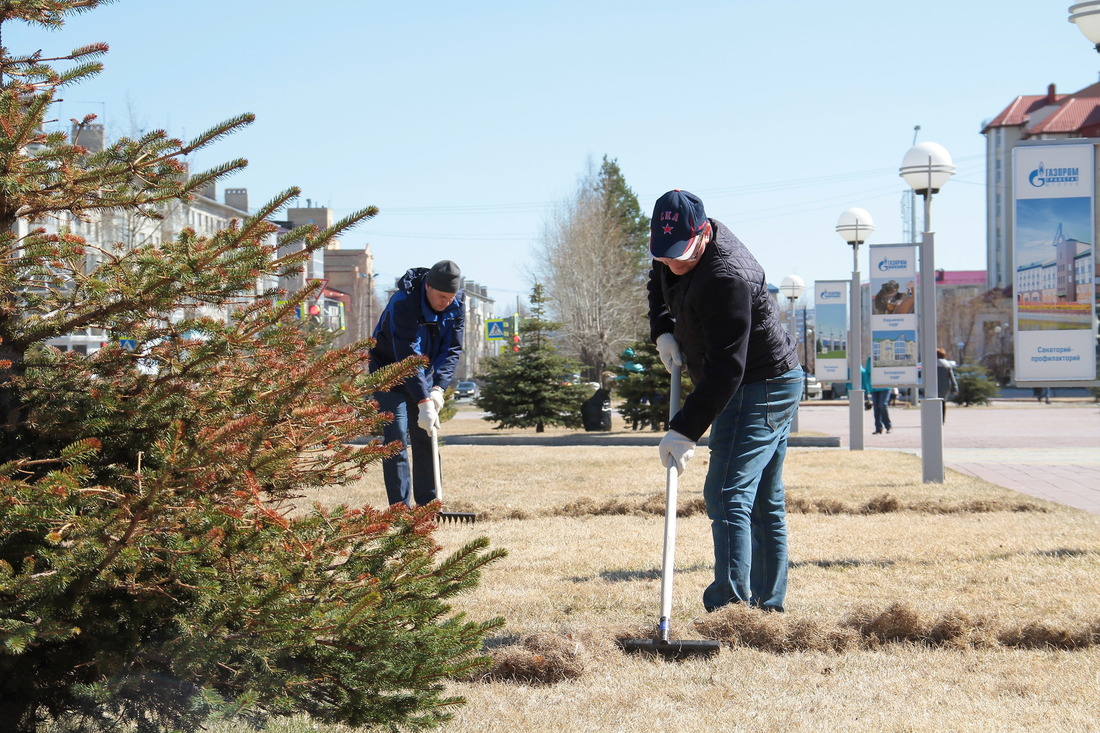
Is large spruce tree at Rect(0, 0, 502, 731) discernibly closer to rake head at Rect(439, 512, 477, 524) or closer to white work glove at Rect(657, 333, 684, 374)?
white work glove at Rect(657, 333, 684, 374)

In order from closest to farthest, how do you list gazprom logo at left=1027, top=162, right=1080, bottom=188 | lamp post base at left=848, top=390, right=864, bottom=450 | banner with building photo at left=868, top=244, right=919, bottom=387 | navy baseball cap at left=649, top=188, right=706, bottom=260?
navy baseball cap at left=649, top=188, right=706, bottom=260 → gazprom logo at left=1027, top=162, right=1080, bottom=188 → lamp post base at left=848, top=390, right=864, bottom=450 → banner with building photo at left=868, top=244, right=919, bottom=387

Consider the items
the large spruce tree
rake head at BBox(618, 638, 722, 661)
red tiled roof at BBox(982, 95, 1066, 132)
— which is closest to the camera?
the large spruce tree

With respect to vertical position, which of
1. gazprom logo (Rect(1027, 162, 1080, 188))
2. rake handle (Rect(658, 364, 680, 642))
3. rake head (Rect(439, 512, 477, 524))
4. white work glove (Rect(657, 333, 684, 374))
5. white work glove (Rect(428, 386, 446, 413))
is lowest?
rake head (Rect(439, 512, 477, 524))

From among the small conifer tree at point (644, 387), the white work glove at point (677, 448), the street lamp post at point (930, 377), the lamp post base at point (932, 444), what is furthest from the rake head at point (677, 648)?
the small conifer tree at point (644, 387)

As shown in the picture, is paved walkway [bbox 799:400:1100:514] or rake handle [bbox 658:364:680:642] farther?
paved walkway [bbox 799:400:1100:514]

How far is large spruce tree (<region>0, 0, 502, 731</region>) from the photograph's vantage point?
2.24 metres

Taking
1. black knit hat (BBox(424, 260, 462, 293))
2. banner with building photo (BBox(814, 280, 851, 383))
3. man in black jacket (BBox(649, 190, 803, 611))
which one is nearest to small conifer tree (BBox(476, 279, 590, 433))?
banner with building photo (BBox(814, 280, 851, 383))

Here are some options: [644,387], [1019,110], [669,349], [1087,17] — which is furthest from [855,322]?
[1019,110]

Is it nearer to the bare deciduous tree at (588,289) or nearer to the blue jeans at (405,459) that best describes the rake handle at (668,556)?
the blue jeans at (405,459)

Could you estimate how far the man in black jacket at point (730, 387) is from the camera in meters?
4.03

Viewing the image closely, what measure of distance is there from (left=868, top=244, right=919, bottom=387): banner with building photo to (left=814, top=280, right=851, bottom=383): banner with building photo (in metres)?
5.52

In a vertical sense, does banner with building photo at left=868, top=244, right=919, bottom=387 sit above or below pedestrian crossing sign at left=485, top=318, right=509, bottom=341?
below

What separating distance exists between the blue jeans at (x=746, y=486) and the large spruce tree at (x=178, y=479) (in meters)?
1.75

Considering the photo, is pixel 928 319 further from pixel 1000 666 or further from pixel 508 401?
pixel 508 401
